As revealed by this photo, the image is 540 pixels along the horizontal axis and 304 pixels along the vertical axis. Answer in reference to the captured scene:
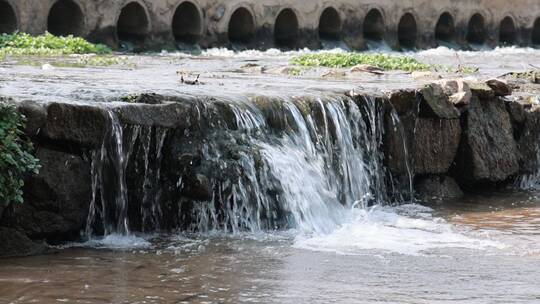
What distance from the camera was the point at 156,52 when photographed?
24.6 m

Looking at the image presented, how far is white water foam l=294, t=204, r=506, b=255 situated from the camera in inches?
330

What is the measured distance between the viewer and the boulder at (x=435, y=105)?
1202 cm

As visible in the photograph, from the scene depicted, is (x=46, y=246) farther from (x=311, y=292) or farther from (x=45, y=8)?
(x=45, y=8)

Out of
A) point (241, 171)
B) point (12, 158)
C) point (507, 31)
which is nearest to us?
point (12, 158)

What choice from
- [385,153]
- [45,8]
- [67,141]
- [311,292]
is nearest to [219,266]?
[311,292]

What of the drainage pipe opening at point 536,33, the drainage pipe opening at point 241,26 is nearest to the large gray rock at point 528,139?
the drainage pipe opening at point 241,26

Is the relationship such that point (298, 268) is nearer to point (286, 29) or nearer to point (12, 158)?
point (12, 158)

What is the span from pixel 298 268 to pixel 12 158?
224 cm

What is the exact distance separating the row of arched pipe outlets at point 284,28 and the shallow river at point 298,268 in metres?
15.1

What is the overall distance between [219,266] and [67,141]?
1762 millimetres

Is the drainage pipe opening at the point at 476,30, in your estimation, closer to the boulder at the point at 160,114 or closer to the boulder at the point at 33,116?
the boulder at the point at 160,114

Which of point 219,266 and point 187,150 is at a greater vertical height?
point 187,150

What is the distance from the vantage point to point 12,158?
762cm

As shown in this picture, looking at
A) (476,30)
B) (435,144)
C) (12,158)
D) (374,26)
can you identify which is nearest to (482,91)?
(435,144)
